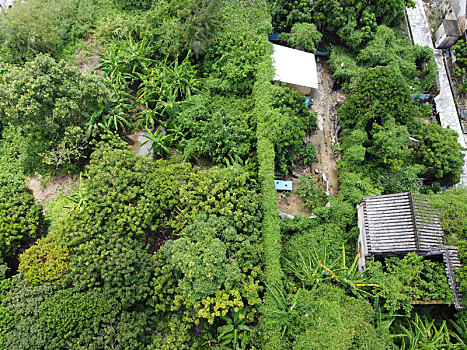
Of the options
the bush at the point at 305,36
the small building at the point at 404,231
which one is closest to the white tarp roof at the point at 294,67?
the bush at the point at 305,36

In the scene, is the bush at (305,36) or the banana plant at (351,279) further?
the bush at (305,36)

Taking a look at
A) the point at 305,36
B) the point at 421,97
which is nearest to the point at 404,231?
the point at 421,97

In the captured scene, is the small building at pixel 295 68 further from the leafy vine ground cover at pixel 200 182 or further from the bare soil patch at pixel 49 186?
the bare soil patch at pixel 49 186

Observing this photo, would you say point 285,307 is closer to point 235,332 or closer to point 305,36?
point 235,332

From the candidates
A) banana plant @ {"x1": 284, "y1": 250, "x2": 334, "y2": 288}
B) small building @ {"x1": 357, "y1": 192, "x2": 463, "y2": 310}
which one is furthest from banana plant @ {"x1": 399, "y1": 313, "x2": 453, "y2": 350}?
banana plant @ {"x1": 284, "y1": 250, "x2": 334, "y2": 288}

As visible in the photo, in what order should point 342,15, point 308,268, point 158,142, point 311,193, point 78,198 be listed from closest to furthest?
point 308,268
point 78,198
point 158,142
point 311,193
point 342,15

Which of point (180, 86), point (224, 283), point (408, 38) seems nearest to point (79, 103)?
point (180, 86)
